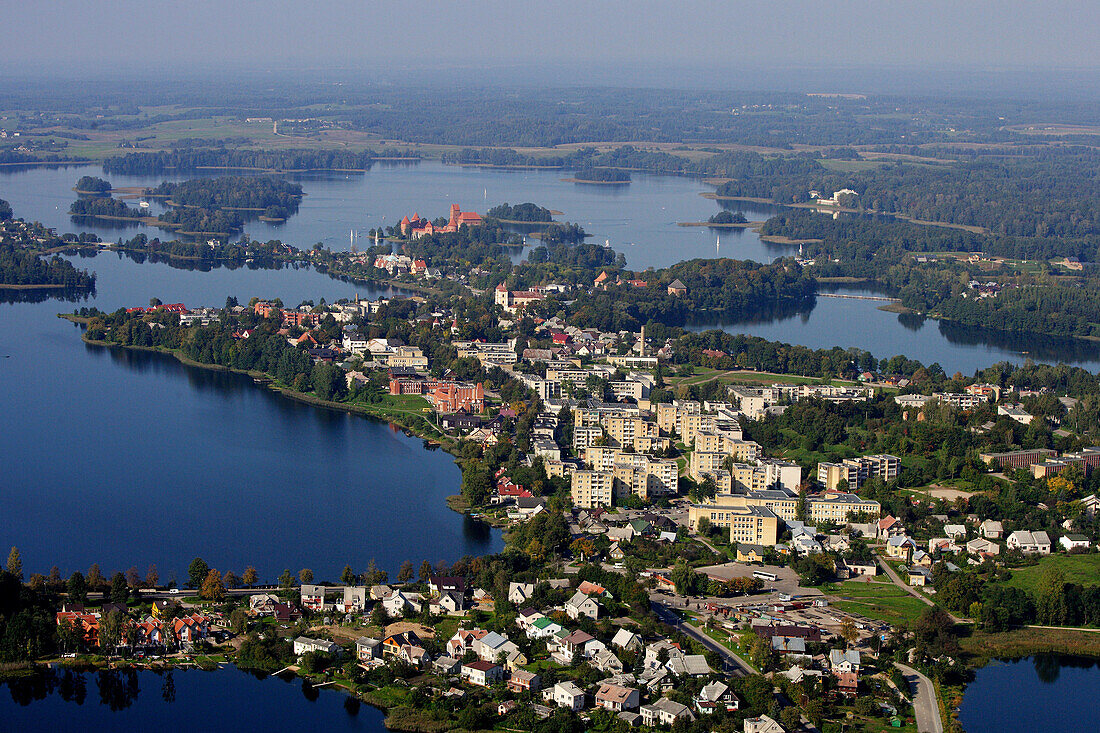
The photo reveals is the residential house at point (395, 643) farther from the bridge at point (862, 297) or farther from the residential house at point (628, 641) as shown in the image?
the bridge at point (862, 297)

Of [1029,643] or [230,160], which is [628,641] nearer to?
[1029,643]

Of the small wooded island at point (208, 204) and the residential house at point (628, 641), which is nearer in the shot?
the residential house at point (628, 641)

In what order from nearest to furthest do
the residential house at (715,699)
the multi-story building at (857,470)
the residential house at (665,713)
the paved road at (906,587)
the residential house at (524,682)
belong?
the residential house at (665,713)
the residential house at (715,699)
the residential house at (524,682)
the paved road at (906,587)
the multi-story building at (857,470)

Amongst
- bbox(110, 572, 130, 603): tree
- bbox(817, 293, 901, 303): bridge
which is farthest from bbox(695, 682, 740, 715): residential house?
Answer: bbox(817, 293, 901, 303): bridge

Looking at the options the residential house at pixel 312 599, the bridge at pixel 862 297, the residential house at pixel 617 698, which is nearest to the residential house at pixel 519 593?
the residential house at pixel 312 599

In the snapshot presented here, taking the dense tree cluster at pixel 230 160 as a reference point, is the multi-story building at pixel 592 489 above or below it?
below

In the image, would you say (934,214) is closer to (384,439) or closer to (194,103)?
(384,439)

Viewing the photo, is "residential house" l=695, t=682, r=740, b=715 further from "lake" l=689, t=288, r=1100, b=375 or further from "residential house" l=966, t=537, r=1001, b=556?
"lake" l=689, t=288, r=1100, b=375

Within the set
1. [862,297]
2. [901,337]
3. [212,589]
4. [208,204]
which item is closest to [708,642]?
[212,589]
